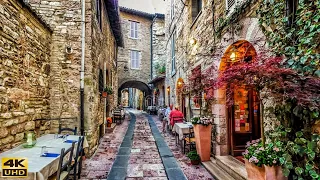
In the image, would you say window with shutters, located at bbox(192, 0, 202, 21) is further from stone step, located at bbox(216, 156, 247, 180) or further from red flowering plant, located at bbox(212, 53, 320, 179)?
red flowering plant, located at bbox(212, 53, 320, 179)

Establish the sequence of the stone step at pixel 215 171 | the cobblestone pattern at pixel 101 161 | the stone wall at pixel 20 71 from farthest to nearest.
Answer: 1. the cobblestone pattern at pixel 101 161
2. the stone step at pixel 215 171
3. the stone wall at pixel 20 71

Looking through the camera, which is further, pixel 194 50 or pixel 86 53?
pixel 194 50

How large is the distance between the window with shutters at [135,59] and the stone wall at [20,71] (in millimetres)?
12623

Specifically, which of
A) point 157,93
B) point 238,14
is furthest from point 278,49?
point 157,93

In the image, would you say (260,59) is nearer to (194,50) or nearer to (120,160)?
(120,160)

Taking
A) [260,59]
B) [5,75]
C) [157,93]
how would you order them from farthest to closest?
1. [157,93]
2. [5,75]
3. [260,59]

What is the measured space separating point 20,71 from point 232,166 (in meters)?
4.34

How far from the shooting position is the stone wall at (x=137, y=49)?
1698 cm

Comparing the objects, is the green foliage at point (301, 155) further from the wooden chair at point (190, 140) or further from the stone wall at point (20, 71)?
the stone wall at point (20, 71)

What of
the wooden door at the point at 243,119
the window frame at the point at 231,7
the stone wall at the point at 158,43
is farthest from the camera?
the stone wall at the point at 158,43

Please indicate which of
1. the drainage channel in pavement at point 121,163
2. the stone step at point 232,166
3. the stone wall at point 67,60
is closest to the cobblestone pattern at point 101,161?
the drainage channel in pavement at point 121,163

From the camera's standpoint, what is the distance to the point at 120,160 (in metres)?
4.96

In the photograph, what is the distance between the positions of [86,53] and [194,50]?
348 cm

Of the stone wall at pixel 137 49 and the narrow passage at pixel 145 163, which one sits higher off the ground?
the stone wall at pixel 137 49
